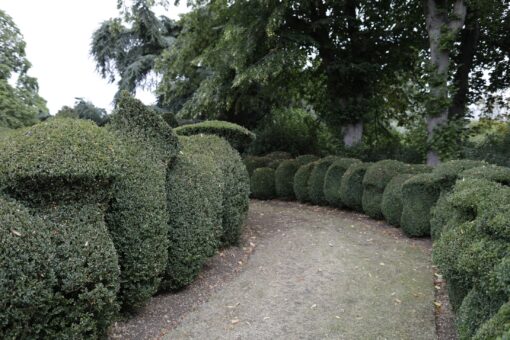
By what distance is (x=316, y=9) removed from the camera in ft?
38.3

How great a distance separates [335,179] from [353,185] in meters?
0.66

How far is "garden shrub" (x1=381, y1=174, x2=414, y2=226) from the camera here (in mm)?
7211

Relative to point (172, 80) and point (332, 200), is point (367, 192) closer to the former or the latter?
point (332, 200)

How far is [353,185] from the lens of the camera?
28.2ft

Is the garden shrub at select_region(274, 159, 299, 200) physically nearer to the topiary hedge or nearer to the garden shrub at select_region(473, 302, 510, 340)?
the topiary hedge

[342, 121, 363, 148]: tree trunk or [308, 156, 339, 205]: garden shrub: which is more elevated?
[342, 121, 363, 148]: tree trunk

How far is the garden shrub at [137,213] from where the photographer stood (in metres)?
3.78

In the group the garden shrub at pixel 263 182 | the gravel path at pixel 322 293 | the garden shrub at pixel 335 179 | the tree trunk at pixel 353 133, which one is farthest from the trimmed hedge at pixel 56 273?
the tree trunk at pixel 353 133

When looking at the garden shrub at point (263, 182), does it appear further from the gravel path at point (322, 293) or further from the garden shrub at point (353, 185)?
the gravel path at point (322, 293)

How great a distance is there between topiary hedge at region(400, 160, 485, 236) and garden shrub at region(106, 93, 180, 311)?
4.04 metres

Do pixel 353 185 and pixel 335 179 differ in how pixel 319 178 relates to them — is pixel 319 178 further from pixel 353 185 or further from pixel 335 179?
pixel 353 185

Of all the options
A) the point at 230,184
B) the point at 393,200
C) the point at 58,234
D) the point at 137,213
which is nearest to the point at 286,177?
the point at 393,200

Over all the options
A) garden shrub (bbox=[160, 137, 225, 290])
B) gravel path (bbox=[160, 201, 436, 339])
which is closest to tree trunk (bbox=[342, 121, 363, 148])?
gravel path (bbox=[160, 201, 436, 339])

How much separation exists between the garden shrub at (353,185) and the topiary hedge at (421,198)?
167 centimetres
